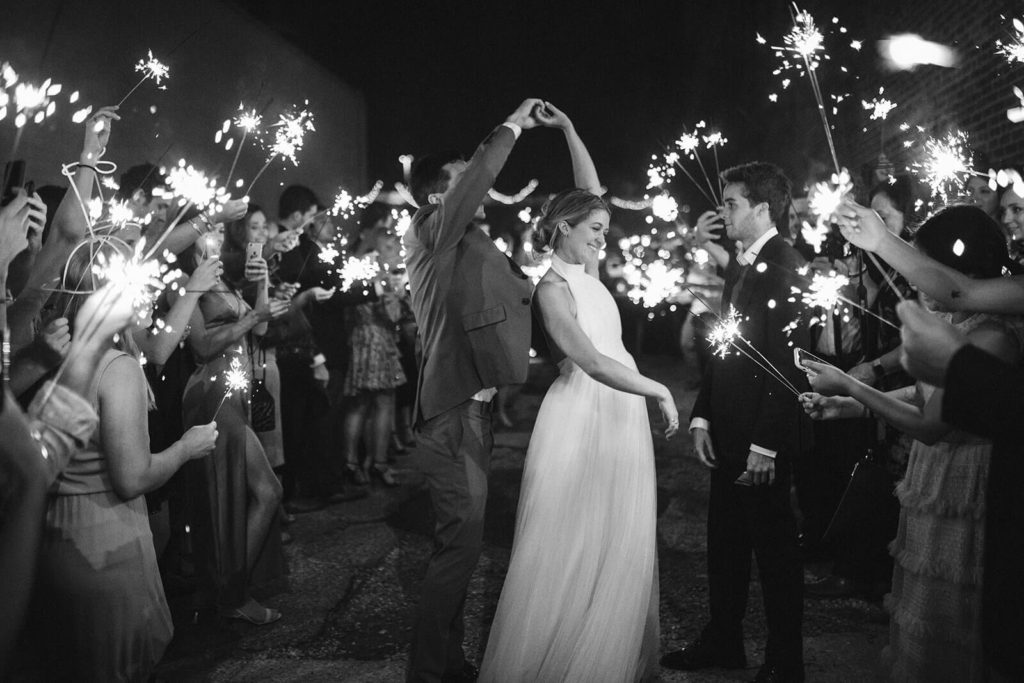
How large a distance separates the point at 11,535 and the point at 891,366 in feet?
12.8

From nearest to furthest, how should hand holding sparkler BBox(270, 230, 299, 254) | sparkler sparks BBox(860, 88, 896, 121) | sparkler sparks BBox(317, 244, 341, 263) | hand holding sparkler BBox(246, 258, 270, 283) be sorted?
hand holding sparkler BBox(246, 258, 270, 283)
hand holding sparkler BBox(270, 230, 299, 254)
sparkler sparks BBox(317, 244, 341, 263)
sparkler sparks BBox(860, 88, 896, 121)

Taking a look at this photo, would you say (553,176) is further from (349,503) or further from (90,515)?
(90,515)

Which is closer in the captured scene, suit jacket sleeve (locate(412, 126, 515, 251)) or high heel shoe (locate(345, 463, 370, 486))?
suit jacket sleeve (locate(412, 126, 515, 251))

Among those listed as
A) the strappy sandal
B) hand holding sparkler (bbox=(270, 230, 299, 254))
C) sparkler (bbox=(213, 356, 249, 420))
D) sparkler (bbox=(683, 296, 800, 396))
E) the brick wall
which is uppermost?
the brick wall

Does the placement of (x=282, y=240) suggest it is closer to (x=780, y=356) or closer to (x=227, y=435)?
(x=227, y=435)

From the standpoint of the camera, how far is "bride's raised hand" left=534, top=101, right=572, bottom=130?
3.50 m

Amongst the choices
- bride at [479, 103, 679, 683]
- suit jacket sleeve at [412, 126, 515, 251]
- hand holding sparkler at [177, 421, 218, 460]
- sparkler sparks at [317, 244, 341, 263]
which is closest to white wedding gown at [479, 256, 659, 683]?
bride at [479, 103, 679, 683]

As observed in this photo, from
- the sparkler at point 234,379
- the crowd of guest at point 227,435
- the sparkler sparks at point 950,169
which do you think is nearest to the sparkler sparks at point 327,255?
the crowd of guest at point 227,435

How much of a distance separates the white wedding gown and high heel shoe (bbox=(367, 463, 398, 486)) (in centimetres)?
392

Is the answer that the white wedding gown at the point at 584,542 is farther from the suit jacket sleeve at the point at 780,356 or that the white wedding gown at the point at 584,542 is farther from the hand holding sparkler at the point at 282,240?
the hand holding sparkler at the point at 282,240

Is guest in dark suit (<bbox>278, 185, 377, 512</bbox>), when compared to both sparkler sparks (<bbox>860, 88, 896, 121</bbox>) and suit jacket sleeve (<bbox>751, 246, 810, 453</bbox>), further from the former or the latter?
sparkler sparks (<bbox>860, 88, 896, 121</bbox>)

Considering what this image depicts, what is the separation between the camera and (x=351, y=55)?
13.7 metres

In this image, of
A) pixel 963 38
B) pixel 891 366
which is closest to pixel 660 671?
pixel 891 366

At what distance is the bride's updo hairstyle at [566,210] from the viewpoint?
10.9ft
